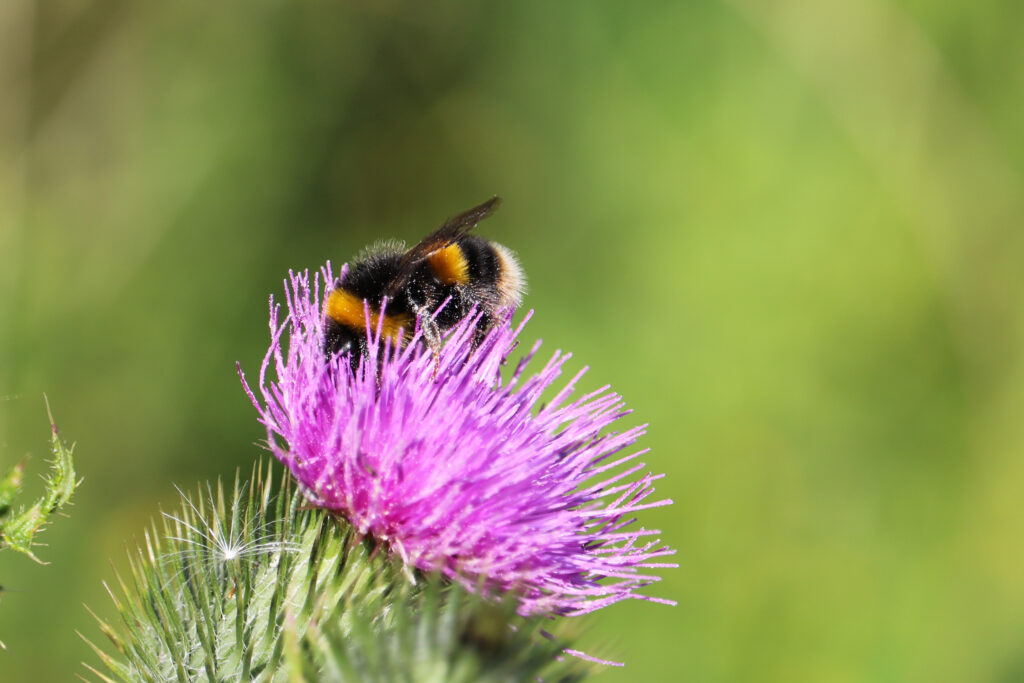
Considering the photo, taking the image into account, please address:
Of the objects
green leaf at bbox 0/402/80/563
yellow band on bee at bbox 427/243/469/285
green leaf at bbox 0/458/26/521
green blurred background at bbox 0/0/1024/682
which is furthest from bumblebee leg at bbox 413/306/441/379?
green blurred background at bbox 0/0/1024/682

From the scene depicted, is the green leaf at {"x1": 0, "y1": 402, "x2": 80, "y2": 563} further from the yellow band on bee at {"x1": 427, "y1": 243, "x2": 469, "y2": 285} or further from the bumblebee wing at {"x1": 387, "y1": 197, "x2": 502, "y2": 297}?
the yellow band on bee at {"x1": 427, "y1": 243, "x2": 469, "y2": 285}

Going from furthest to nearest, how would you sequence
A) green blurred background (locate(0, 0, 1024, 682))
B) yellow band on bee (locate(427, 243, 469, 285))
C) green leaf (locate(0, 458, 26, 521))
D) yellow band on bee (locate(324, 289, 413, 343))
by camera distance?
1. green blurred background (locate(0, 0, 1024, 682))
2. yellow band on bee (locate(427, 243, 469, 285))
3. yellow band on bee (locate(324, 289, 413, 343))
4. green leaf (locate(0, 458, 26, 521))

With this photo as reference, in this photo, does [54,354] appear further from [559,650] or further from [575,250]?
[559,650]

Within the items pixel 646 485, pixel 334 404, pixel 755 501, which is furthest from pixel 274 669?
pixel 755 501

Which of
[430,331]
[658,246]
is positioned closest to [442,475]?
[430,331]

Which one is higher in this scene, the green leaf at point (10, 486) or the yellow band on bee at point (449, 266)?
the yellow band on bee at point (449, 266)

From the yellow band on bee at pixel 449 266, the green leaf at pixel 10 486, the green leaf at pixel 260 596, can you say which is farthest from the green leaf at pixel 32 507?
the yellow band on bee at pixel 449 266

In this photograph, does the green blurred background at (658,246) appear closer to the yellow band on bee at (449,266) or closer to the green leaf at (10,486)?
the yellow band on bee at (449,266)
